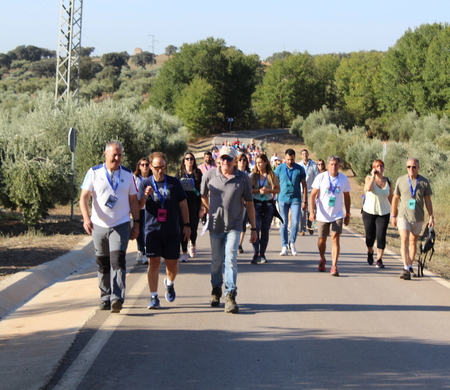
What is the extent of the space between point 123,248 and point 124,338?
132cm

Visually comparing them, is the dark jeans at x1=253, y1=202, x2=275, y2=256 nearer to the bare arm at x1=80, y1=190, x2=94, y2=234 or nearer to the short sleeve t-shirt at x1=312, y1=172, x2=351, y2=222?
the short sleeve t-shirt at x1=312, y1=172, x2=351, y2=222

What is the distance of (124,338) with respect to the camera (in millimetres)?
6910

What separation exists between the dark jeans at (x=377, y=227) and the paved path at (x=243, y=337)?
1587 mm

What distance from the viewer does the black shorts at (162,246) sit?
8164 mm

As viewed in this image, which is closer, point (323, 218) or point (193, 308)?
point (193, 308)

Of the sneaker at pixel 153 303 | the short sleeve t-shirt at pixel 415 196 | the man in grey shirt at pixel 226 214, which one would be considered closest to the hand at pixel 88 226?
the sneaker at pixel 153 303

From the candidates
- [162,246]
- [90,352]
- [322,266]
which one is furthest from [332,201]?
[90,352]

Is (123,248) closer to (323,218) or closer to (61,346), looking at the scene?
(61,346)

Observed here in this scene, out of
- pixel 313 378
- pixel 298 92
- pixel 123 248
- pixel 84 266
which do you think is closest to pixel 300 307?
pixel 123 248

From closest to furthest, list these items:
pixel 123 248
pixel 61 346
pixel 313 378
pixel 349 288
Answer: pixel 313 378 → pixel 61 346 → pixel 123 248 → pixel 349 288

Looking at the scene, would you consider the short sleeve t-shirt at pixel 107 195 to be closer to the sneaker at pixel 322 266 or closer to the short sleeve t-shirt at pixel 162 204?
the short sleeve t-shirt at pixel 162 204

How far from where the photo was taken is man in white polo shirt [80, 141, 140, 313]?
25.8 ft

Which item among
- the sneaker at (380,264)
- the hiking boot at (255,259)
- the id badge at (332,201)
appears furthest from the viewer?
the sneaker at (380,264)

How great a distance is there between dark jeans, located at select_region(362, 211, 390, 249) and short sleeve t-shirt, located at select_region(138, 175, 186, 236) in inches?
199
